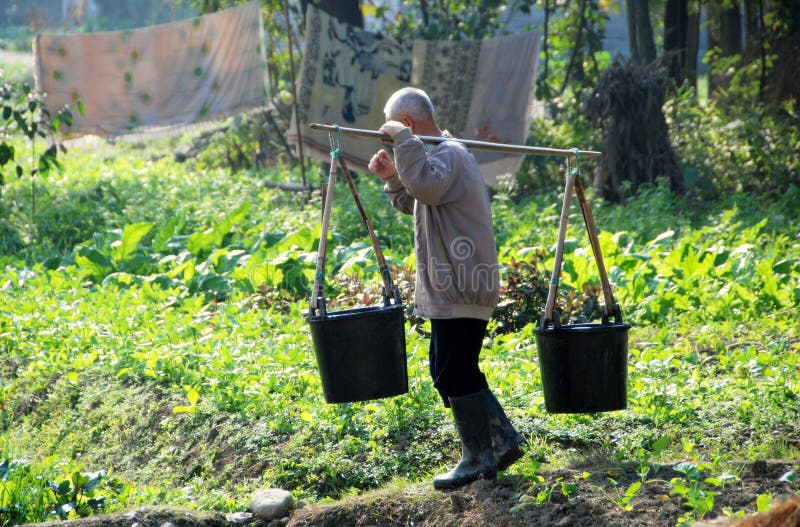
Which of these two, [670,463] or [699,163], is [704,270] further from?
[699,163]

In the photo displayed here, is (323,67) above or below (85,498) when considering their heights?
above

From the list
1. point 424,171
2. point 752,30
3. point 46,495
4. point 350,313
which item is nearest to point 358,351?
point 350,313

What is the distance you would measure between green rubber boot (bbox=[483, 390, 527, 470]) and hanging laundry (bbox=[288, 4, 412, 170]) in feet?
23.1

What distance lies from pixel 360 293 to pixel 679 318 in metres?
2.10

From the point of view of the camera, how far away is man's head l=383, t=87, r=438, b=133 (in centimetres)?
Answer: 386

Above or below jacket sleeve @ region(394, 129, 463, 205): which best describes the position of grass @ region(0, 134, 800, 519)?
below

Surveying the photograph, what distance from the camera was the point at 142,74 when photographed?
469 inches

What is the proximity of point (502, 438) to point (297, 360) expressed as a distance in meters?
1.76

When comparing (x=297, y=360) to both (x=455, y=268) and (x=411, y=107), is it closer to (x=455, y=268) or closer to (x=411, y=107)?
(x=455, y=268)

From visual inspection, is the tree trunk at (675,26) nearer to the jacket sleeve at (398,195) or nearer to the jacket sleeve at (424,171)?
the jacket sleeve at (398,195)

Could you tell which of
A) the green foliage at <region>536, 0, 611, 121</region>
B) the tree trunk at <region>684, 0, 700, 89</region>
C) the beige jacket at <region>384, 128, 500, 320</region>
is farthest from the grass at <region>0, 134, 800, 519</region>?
the tree trunk at <region>684, 0, 700, 89</region>

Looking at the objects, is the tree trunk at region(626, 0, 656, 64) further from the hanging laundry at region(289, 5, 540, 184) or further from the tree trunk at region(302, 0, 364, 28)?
the tree trunk at region(302, 0, 364, 28)

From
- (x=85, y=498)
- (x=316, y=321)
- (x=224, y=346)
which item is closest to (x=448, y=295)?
(x=316, y=321)

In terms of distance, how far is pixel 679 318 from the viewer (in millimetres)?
6234
